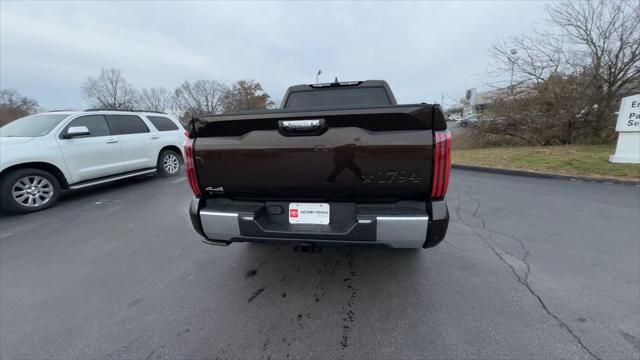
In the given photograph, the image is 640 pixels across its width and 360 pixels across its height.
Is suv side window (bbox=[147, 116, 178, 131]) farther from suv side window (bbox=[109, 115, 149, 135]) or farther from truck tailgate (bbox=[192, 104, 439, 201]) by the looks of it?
truck tailgate (bbox=[192, 104, 439, 201])

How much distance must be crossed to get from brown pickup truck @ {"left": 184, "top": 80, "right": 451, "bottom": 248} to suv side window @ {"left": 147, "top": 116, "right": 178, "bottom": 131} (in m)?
5.78

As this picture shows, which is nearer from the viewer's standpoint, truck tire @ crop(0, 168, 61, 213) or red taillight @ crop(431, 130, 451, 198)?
red taillight @ crop(431, 130, 451, 198)

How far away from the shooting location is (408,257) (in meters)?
2.89

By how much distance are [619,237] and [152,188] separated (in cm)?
831

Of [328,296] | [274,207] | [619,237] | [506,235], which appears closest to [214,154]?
[274,207]

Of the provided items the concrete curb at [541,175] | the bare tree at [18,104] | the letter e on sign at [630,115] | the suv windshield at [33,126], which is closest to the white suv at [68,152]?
the suv windshield at [33,126]

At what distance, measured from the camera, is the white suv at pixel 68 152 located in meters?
4.38

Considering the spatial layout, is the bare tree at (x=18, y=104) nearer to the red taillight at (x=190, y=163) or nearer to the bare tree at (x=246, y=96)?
the bare tree at (x=246, y=96)

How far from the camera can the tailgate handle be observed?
6.19ft

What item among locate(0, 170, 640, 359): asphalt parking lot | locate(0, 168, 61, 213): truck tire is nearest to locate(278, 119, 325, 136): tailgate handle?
locate(0, 170, 640, 359): asphalt parking lot

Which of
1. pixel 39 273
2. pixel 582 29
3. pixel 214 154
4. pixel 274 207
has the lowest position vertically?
pixel 39 273

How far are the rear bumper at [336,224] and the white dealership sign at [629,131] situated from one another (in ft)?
29.2

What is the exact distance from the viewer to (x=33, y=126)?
491 centimetres

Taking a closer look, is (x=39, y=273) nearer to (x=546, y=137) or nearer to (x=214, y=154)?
(x=214, y=154)
